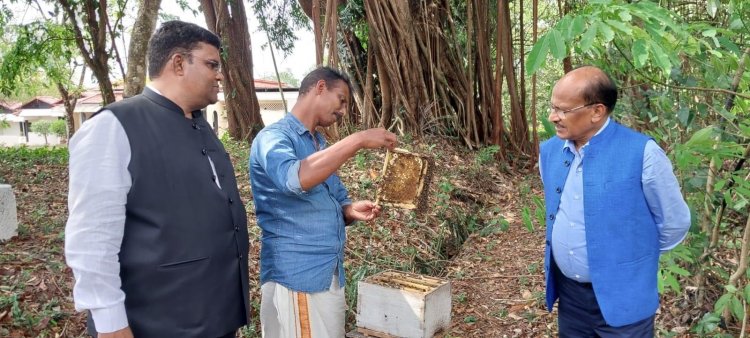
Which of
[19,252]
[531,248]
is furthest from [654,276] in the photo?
[19,252]

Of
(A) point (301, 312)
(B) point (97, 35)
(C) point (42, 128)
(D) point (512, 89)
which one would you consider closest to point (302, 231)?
(A) point (301, 312)

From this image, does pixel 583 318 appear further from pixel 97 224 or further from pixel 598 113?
pixel 97 224

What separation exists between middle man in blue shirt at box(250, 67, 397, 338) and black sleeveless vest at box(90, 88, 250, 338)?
1.01 feet

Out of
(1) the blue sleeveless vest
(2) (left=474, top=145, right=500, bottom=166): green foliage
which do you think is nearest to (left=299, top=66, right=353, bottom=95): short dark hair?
(1) the blue sleeveless vest

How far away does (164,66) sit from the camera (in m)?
1.96

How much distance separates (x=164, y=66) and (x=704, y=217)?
2897mm

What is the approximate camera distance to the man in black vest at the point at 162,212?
5.46 ft

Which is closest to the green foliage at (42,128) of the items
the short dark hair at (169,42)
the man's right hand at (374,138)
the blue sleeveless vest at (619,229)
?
the short dark hair at (169,42)

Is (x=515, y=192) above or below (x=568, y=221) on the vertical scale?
below

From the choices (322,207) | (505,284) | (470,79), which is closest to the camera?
(322,207)

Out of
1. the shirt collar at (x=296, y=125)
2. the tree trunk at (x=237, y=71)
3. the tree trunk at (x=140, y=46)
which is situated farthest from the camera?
the tree trunk at (x=237, y=71)

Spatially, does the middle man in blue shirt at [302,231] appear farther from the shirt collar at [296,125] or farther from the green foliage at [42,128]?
the green foliage at [42,128]

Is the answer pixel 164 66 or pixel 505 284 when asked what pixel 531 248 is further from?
pixel 164 66

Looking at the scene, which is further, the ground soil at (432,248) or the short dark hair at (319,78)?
the ground soil at (432,248)
